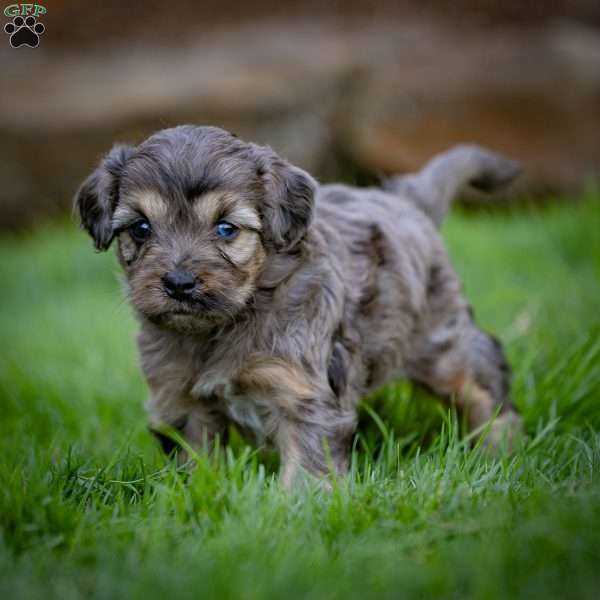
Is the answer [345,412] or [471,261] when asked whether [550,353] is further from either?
[471,261]

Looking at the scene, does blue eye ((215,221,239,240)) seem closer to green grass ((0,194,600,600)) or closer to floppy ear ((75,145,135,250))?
floppy ear ((75,145,135,250))

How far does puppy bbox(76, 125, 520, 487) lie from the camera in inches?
119

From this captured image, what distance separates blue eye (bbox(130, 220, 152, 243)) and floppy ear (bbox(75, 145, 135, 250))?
15cm

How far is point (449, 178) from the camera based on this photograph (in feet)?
14.2

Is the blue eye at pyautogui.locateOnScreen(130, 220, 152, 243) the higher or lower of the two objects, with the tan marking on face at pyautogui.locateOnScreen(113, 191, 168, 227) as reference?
lower

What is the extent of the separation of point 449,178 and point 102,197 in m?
1.83

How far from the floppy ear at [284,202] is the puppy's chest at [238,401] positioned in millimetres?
549

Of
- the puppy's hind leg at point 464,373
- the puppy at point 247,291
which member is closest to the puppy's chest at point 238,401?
the puppy at point 247,291

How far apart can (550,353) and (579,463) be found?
5.28 ft

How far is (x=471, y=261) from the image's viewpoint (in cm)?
666

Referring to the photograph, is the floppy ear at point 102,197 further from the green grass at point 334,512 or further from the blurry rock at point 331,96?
the blurry rock at point 331,96

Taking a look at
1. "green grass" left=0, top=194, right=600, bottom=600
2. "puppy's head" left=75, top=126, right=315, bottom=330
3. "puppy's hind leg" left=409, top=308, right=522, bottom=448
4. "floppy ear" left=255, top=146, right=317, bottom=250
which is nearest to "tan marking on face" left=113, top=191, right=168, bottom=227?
"puppy's head" left=75, top=126, right=315, bottom=330

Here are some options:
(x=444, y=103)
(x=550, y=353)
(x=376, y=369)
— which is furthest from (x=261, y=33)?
(x=376, y=369)

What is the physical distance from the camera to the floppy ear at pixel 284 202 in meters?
3.19
